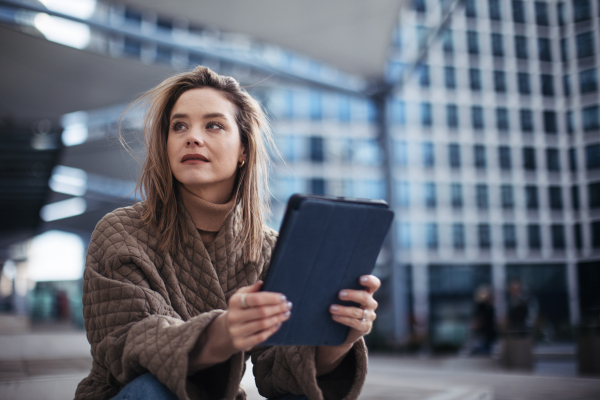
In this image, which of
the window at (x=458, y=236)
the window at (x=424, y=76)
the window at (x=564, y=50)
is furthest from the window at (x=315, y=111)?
the window at (x=564, y=50)

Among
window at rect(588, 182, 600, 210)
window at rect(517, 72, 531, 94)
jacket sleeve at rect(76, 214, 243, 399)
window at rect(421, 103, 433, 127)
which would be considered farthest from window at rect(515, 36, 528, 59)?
jacket sleeve at rect(76, 214, 243, 399)

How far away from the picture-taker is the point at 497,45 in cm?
4131

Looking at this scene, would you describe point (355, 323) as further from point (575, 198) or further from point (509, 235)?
point (575, 198)

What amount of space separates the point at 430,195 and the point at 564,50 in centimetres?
1516

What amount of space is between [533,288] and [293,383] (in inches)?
1615

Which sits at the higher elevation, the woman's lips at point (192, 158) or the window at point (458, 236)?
the window at point (458, 236)

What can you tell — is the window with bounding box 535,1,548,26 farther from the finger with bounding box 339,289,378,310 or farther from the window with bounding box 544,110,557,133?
the finger with bounding box 339,289,378,310

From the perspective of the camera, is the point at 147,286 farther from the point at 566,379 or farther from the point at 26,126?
the point at 26,126

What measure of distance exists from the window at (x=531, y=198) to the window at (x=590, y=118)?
18.4ft

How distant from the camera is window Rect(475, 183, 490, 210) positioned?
39.3m

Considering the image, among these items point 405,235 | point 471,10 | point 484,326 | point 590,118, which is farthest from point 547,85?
point 484,326

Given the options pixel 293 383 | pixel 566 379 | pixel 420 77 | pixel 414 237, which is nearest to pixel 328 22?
pixel 566 379

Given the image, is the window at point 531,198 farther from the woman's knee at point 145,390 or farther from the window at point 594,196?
the woman's knee at point 145,390

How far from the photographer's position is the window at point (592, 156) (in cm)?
3762
